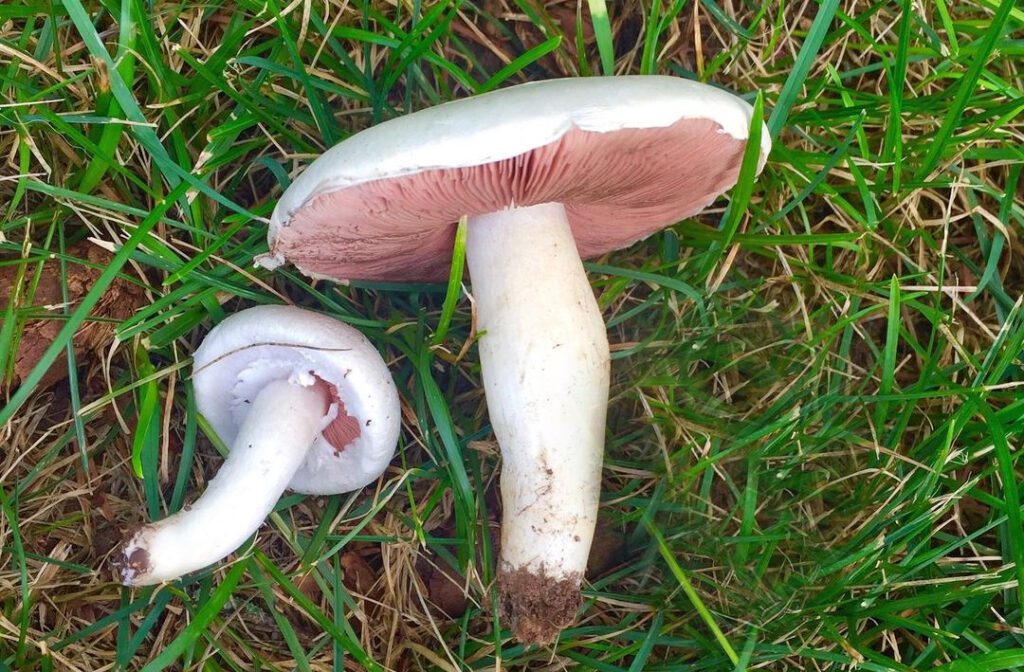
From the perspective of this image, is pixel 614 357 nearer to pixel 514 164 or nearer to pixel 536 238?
pixel 536 238

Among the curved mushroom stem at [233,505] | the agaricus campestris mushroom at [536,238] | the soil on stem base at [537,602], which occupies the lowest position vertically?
the soil on stem base at [537,602]

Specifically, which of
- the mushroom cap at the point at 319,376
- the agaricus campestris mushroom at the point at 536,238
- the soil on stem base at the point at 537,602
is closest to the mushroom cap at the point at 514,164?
the agaricus campestris mushroom at the point at 536,238

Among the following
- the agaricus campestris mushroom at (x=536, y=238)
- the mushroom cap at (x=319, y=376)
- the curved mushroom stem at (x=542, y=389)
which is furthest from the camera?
the mushroom cap at (x=319, y=376)

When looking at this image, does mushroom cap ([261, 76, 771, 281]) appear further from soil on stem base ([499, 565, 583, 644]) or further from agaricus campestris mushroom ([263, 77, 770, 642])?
soil on stem base ([499, 565, 583, 644])

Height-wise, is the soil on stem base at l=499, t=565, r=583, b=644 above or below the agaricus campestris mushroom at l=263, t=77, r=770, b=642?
below

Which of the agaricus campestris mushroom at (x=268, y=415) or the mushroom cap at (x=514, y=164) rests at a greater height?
the mushroom cap at (x=514, y=164)

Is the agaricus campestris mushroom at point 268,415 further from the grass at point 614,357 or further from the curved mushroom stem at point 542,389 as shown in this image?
the curved mushroom stem at point 542,389

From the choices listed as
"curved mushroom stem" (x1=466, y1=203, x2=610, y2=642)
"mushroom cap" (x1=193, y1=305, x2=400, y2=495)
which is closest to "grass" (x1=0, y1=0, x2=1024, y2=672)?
"mushroom cap" (x1=193, y1=305, x2=400, y2=495)
